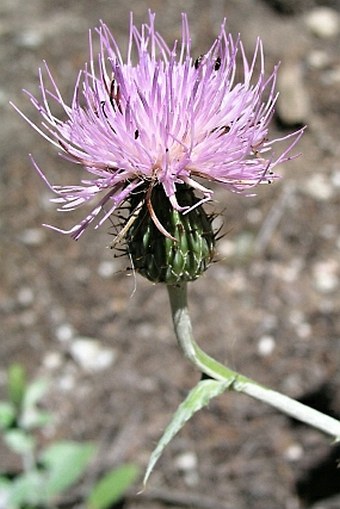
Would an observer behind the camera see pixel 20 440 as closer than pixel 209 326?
Yes

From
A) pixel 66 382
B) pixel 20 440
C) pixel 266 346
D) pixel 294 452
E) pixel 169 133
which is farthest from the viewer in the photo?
pixel 66 382

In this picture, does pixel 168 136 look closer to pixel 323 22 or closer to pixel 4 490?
pixel 4 490

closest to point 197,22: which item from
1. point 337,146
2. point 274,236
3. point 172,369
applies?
point 337,146

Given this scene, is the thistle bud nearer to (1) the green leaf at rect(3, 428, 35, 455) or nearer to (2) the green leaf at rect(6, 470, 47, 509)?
(1) the green leaf at rect(3, 428, 35, 455)

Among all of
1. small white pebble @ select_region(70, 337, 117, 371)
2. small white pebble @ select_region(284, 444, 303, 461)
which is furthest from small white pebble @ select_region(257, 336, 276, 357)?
small white pebble @ select_region(70, 337, 117, 371)

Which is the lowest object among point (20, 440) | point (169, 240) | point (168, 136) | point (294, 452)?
point (294, 452)

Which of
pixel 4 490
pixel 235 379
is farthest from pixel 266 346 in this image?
pixel 235 379

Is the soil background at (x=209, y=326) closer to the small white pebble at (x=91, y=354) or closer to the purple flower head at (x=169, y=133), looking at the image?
the small white pebble at (x=91, y=354)

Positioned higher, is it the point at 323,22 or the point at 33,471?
the point at 323,22
